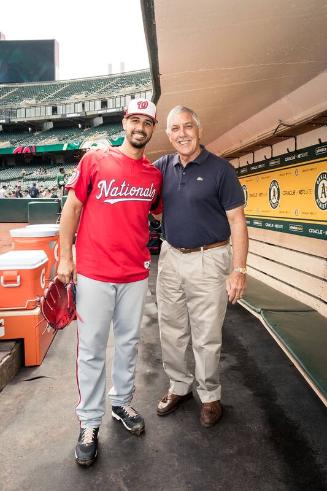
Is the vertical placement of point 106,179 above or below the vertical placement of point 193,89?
below

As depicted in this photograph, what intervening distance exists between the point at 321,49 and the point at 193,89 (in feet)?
3.80

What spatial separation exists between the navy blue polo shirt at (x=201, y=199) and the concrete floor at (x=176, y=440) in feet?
4.27

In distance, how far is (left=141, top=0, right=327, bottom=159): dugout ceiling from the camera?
5.80 feet

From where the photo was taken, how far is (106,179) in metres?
2.27

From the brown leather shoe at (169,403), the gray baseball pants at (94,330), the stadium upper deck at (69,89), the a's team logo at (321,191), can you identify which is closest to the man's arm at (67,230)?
the gray baseball pants at (94,330)

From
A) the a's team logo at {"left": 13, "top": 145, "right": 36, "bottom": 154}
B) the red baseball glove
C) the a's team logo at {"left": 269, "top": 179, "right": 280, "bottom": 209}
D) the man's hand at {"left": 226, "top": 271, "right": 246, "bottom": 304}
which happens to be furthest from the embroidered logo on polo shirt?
the a's team logo at {"left": 13, "top": 145, "right": 36, "bottom": 154}

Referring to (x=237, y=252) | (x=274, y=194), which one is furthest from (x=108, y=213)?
(x=274, y=194)

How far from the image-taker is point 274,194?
4785 mm

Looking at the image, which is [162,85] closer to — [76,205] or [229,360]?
[76,205]

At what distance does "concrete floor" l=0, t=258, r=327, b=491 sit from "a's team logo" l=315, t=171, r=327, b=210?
1667 millimetres

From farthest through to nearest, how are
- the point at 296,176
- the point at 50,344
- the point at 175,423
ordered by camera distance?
the point at 296,176
the point at 50,344
the point at 175,423

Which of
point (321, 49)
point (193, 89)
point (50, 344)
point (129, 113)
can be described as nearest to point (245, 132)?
point (193, 89)

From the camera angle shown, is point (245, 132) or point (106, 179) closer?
point (106, 179)

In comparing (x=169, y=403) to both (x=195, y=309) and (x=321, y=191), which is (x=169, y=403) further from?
(x=321, y=191)
